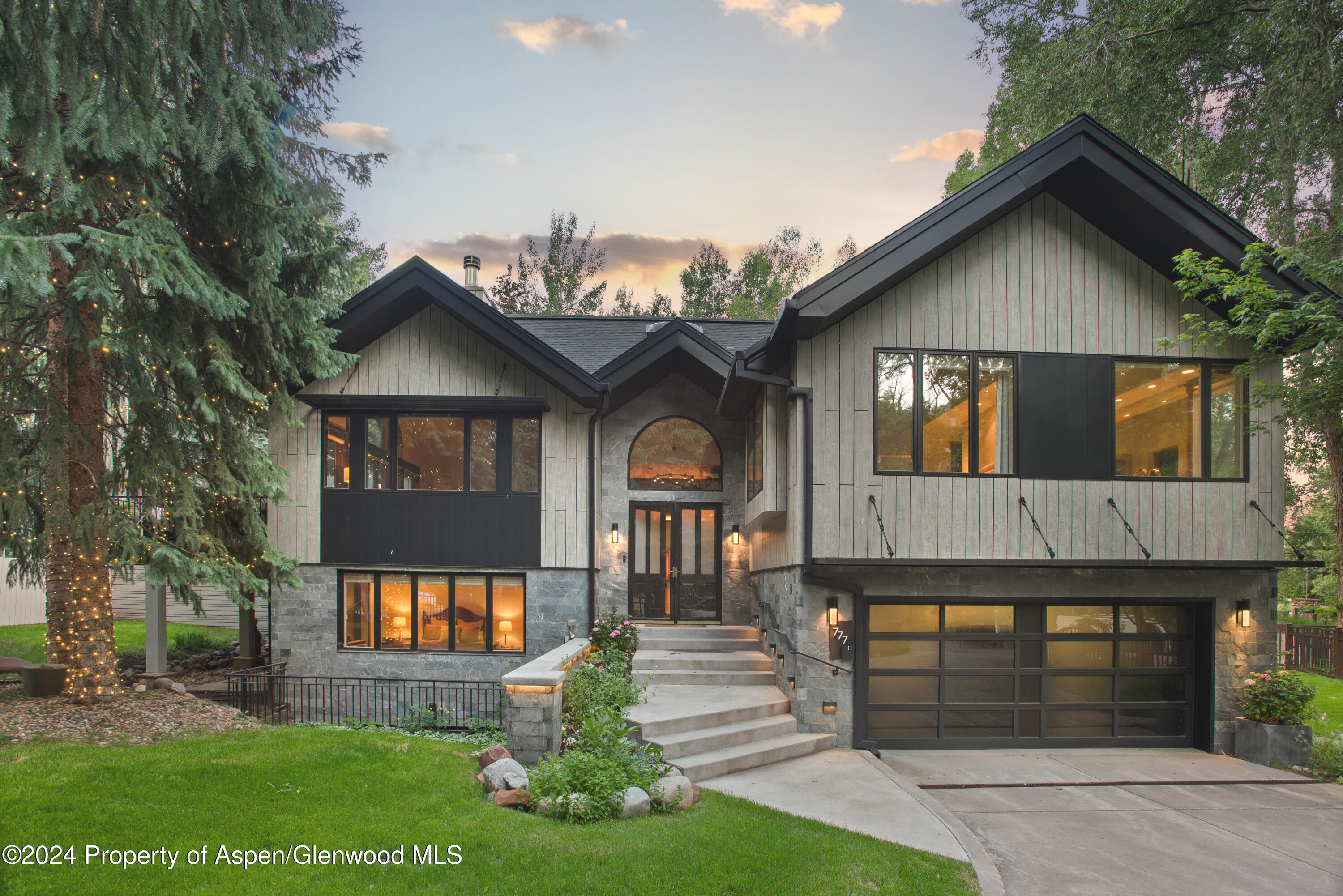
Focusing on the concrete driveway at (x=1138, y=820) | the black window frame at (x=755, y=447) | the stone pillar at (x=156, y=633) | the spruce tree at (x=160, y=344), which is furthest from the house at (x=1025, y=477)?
the stone pillar at (x=156, y=633)

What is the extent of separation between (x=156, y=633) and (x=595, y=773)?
31.6 feet

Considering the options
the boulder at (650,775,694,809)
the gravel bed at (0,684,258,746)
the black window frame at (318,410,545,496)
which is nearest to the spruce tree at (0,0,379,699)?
the gravel bed at (0,684,258,746)

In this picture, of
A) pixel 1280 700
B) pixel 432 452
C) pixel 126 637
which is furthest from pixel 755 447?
pixel 126 637

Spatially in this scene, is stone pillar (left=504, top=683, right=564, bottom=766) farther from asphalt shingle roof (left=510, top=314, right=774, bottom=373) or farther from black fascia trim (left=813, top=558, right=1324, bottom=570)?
asphalt shingle roof (left=510, top=314, right=774, bottom=373)

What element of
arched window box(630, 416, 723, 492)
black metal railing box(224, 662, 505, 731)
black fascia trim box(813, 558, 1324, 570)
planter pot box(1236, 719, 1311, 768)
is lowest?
black metal railing box(224, 662, 505, 731)

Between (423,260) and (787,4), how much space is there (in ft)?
34.5

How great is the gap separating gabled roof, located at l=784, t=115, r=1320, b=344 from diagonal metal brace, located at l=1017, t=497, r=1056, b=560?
9.63 feet

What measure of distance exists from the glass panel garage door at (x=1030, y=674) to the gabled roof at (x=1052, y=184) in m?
3.68

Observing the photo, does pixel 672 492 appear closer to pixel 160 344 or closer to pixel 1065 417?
pixel 1065 417

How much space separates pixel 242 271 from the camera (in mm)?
7691

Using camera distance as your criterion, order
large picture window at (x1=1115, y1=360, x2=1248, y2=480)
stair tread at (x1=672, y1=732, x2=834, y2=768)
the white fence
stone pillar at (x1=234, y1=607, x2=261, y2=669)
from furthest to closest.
A: the white fence → stone pillar at (x1=234, y1=607, x2=261, y2=669) → large picture window at (x1=1115, y1=360, x2=1248, y2=480) → stair tread at (x1=672, y1=732, x2=834, y2=768)

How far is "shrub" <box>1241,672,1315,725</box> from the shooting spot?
7.82m

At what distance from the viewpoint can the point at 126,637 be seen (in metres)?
14.5

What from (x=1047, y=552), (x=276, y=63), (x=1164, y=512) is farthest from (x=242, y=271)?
(x=1164, y=512)
